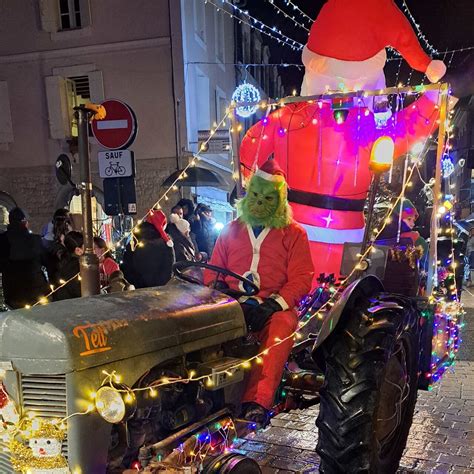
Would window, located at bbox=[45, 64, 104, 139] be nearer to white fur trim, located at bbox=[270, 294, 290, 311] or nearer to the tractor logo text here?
white fur trim, located at bbox=[270, 294, 290, 311]

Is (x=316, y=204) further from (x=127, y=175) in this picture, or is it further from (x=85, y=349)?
(x=85, y=349)

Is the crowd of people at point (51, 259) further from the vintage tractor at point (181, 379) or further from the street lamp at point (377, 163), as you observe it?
the street lamp at point (377, 163)

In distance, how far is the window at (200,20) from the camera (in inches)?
546

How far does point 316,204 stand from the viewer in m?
4.71

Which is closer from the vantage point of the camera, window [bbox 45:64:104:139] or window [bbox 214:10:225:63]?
window [bbox 45:64:104:139]

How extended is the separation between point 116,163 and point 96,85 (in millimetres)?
9647

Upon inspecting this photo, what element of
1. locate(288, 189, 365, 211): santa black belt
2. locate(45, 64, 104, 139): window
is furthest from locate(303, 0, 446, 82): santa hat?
locate(45, 64, 104, 139): window

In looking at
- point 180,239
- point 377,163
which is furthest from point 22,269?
point 377,163

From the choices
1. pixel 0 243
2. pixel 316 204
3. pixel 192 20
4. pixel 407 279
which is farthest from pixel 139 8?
pixel 407 279

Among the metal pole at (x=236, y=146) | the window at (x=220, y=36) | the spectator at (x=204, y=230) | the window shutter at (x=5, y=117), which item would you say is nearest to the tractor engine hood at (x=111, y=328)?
the metal pole at (x=236, y=146)

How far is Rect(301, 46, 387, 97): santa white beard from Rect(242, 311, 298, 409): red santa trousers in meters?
2.35

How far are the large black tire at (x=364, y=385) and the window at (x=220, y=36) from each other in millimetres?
14749

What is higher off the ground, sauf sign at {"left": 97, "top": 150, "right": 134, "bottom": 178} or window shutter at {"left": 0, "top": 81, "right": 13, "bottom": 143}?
window shutter at {"left": 0, "top": 81, "right": 13, "bottom": 143}

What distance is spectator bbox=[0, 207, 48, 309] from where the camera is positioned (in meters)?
5.64
